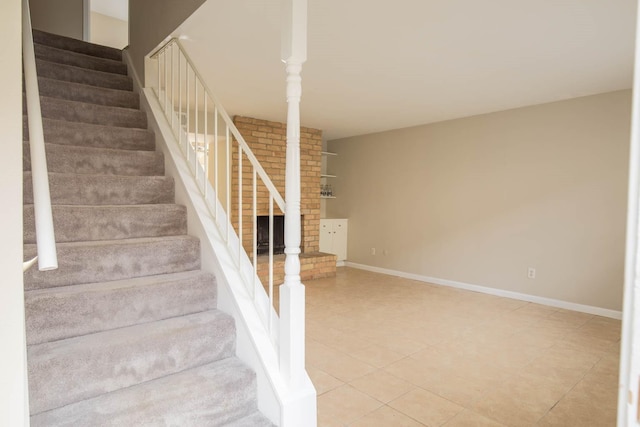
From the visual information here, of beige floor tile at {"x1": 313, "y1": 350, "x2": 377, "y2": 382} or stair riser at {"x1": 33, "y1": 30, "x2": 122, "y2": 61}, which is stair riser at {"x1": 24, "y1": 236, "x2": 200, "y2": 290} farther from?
stair riser at {"x1": 33, "y1": 30, "x2": 122, "y2": 61}

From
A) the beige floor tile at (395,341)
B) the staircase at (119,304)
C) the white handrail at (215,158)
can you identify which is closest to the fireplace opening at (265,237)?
the white handrail at (215,158)

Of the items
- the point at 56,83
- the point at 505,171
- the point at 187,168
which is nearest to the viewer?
the point at 187,168

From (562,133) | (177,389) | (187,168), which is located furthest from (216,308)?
(562,133)

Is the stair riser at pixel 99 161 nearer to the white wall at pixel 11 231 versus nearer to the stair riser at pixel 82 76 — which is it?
the stair riser at pixel 82 76

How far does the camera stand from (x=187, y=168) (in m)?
2.53

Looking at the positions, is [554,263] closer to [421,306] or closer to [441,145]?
[421,306]

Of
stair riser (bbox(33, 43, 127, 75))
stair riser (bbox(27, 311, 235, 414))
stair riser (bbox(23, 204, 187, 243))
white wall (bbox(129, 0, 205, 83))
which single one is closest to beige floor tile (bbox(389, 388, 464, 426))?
stair riser (bbox(27, 311, 235, 414))

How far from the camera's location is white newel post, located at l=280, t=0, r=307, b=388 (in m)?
1.62

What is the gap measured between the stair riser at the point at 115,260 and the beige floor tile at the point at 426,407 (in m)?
1.47

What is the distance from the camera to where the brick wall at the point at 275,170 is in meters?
5.21

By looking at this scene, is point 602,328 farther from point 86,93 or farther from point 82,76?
point 82,76

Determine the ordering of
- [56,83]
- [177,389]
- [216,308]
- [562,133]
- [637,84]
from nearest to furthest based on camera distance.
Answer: [637,84] → [177,389] → [216,308] → [56,83] → [562,133]

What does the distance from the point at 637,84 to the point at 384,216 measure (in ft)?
18.7

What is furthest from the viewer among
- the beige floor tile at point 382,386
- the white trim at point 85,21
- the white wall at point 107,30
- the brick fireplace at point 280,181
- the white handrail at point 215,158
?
the white wall at point 107,30
